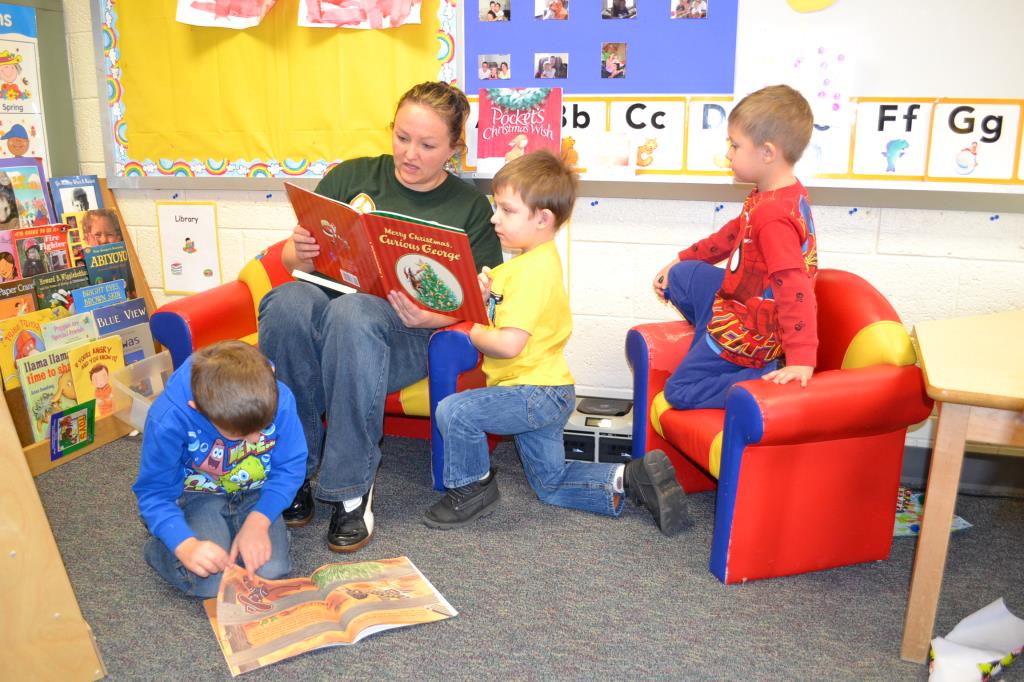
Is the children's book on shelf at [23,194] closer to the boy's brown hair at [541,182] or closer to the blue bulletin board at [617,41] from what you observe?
the blue bulletin board at [617,41]

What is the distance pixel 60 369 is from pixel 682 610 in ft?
6.49

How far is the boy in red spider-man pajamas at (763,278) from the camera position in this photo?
1881 mm

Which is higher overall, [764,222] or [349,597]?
[764,222]

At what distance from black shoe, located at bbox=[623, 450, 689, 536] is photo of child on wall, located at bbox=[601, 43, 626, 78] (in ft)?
3.68

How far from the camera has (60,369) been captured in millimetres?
2625

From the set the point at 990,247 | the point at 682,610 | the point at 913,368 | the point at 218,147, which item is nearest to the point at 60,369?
the point at 218,147

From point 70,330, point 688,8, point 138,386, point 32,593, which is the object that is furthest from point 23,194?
point 688,8

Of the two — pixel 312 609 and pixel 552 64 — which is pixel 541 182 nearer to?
pixel 552 64

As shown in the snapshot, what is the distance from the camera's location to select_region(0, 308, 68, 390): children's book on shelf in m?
2.56

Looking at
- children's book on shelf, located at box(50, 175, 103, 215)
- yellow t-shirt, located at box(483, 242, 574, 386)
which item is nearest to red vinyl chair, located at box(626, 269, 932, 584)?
yellow t-shirt, located at box(483, 242, 574, 386)

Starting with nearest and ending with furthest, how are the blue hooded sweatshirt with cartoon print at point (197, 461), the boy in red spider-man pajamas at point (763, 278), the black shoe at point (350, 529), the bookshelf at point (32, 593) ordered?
the bookshelf at point (32, 593), the blue hooded sweatshirt with cartoon print at point (197, 461), the boy in red spider-man pajamas at point (763, 278), the black shoe at point (350, 529)

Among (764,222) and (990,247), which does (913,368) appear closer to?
(764,222)

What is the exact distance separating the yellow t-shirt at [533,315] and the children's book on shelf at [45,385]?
4.45ft

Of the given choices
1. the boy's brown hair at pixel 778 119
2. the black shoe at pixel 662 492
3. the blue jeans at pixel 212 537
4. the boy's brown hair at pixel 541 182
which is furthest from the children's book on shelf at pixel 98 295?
the boy's brown hair at pixel 778 119
